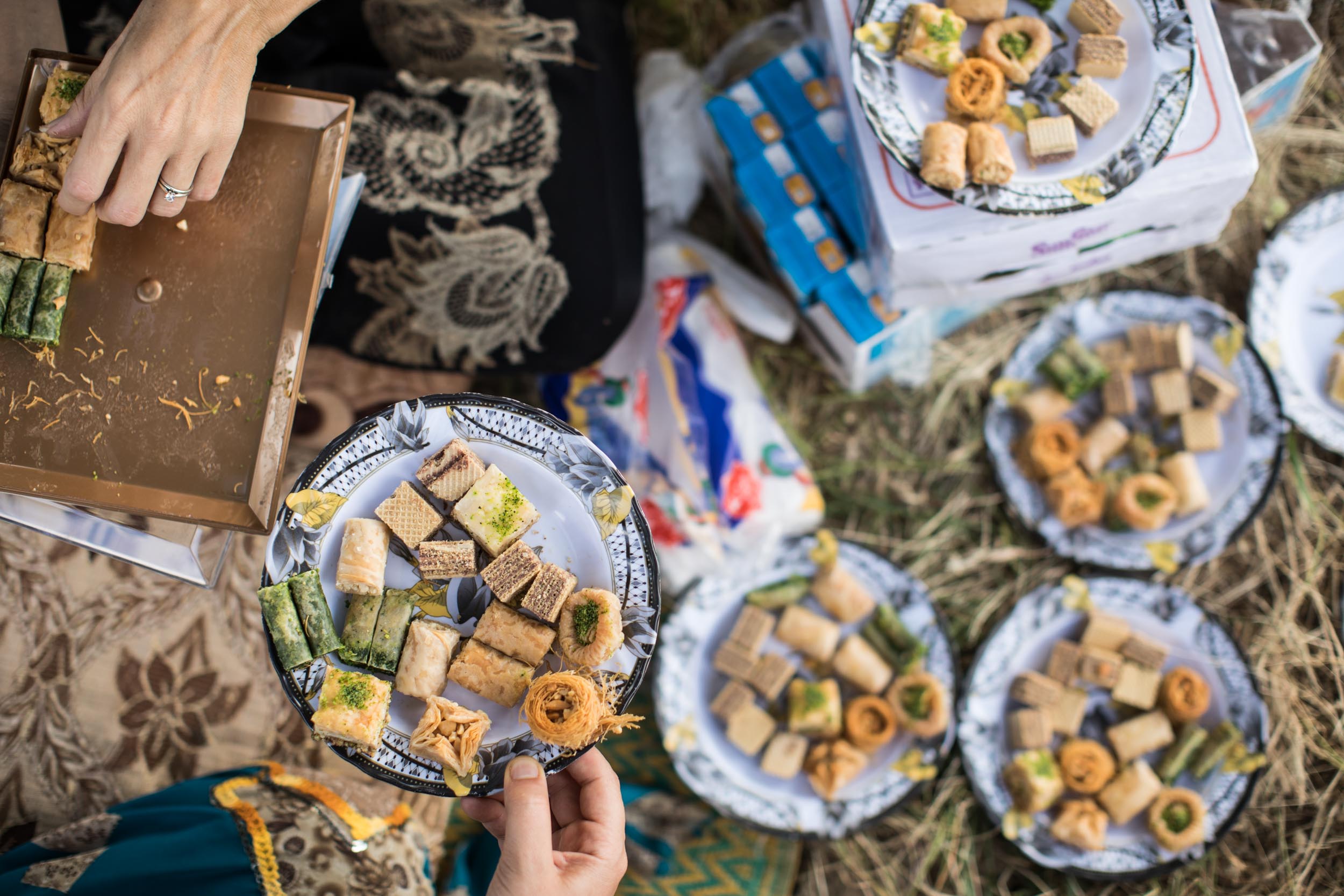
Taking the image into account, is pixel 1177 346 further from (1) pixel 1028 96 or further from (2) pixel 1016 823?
(2) pixel 1016 823

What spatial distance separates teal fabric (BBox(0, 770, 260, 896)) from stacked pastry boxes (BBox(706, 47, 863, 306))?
5.66 feet

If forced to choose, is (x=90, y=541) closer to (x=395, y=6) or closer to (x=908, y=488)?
(x=395, y=6)

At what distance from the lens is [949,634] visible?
2303 mm

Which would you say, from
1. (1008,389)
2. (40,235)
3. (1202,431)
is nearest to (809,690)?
(1008,389)

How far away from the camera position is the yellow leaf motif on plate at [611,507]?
1419 millimetres

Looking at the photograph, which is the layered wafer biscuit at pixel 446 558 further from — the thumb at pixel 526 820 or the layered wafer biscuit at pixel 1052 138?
the layered wafer biscuit at pixel 1052 138

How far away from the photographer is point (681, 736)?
2287mm

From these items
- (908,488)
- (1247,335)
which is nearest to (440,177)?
(908,488)

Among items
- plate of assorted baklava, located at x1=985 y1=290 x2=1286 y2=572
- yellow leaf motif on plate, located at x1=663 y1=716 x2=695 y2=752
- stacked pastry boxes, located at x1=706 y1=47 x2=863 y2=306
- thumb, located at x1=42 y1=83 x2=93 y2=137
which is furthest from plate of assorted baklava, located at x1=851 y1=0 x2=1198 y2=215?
yellow leaf motif on plate, located at x1=663 y1=716 x2=695 y2=752

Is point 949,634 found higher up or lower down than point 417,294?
lower down

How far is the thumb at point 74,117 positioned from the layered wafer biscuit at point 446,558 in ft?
2.69

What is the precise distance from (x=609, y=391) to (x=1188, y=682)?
1.71m

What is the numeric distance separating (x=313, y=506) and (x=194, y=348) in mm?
314

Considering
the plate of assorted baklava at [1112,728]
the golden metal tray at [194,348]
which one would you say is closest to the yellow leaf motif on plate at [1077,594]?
the plate of assorted baklava at [1112,728]
